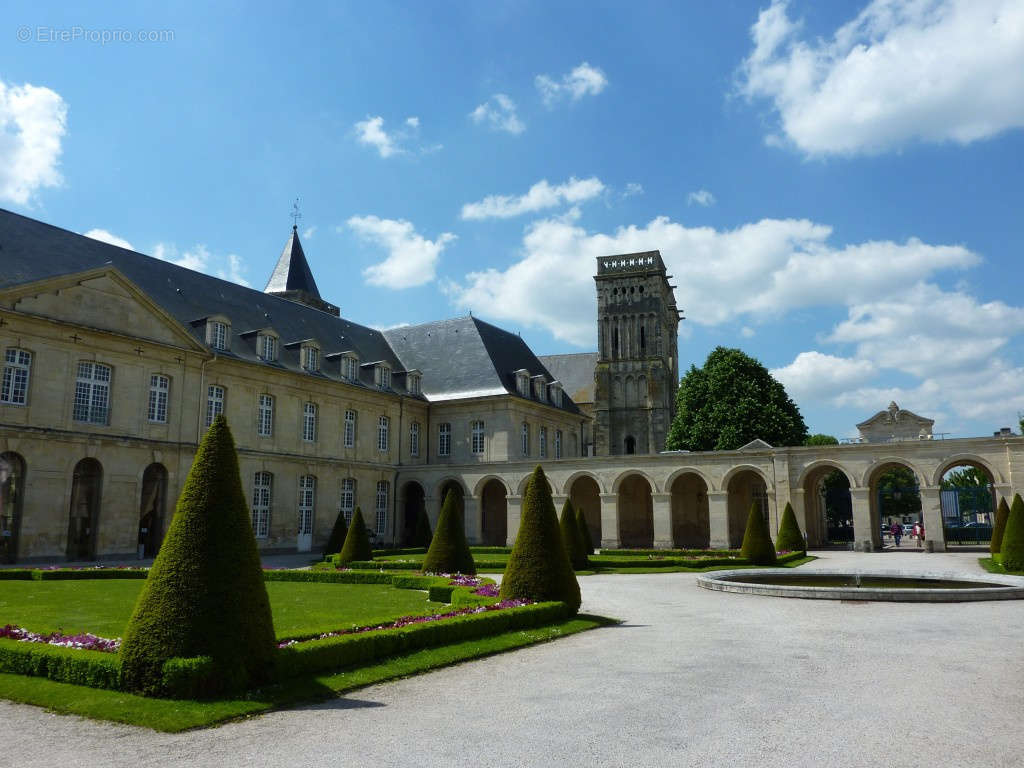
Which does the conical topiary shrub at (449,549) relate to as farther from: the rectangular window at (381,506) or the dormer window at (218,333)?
the rectangular window at (381,506)

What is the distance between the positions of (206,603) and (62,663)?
1.78m

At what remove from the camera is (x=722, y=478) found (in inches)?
1336

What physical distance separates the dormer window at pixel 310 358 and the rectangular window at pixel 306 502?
195 inches

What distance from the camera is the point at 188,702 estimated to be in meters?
6.83

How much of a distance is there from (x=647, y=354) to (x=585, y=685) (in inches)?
2117

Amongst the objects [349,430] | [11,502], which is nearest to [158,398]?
[11,502]

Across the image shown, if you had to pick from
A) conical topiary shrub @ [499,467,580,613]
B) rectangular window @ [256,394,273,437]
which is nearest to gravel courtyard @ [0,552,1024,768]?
conical topiary shrub @ [499,467,580,613]

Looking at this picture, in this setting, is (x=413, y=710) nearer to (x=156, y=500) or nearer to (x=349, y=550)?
(x=349, y=550)

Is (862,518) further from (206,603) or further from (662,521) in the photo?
(206,603)

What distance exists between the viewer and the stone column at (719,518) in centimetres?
3366

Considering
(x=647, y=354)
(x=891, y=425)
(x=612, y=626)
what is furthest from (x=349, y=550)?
(x=647, y=354)

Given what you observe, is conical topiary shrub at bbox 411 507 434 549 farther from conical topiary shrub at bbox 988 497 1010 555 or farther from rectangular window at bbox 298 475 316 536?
conical topiary shrub at bbox 988 497 1010 555

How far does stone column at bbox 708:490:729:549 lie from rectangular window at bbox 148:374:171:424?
22.8m

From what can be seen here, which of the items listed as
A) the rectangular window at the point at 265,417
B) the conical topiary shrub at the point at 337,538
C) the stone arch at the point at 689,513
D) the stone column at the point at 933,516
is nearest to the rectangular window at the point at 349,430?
the rectangular window at the point at 265,417
